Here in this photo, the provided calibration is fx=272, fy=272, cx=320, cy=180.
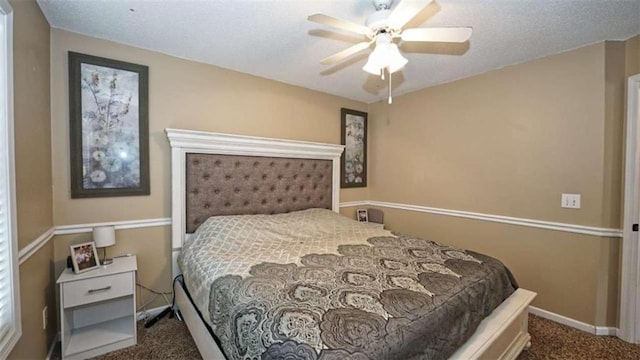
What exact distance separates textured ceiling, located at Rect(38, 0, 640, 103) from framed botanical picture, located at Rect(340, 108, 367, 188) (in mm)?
1009

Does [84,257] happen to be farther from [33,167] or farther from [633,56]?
[633,56]

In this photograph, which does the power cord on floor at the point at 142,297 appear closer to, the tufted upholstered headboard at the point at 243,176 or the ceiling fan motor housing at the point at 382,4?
the tufted upholstered headboard at the point at 243,176

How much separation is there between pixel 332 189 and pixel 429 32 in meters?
2.15

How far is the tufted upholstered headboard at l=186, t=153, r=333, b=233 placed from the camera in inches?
94.5

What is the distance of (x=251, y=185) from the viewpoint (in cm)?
271

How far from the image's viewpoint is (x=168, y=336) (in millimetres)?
2055

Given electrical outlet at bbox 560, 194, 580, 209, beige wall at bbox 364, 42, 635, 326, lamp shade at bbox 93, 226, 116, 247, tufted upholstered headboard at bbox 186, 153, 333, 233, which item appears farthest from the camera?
tufted upholstered headboard at bbox 186, 153, 333, 233

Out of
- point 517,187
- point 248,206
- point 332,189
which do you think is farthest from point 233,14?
point 517,187

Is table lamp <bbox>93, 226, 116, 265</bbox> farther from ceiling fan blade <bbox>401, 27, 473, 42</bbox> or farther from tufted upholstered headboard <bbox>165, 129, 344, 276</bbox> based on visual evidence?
ceiling fan blade <bbox>401, 27, 473, 42</bbox>

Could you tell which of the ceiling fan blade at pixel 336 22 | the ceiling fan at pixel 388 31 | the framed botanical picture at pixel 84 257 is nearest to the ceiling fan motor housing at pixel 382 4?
the ceiling fan at pixel 388 31

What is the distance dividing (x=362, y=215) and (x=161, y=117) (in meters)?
2.55

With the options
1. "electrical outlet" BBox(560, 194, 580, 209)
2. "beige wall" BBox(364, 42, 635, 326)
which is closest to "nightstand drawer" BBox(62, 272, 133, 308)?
"beige wall" BBox(364, 42, 635, 326)

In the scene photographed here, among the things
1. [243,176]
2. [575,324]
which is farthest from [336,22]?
[575,324]

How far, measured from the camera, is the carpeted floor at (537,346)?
73.4 inches
